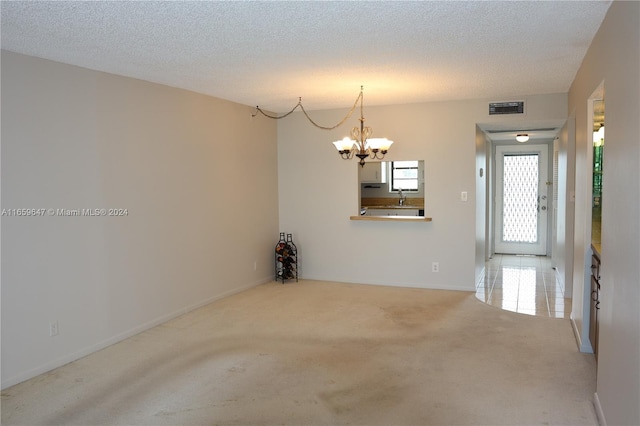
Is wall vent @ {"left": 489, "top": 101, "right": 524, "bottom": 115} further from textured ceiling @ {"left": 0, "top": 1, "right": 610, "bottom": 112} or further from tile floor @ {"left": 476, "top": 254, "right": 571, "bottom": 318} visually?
tile floor @ {"left": 476, "top": 254, "right": 571, "bottom": 318}

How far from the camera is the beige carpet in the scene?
2.92 m

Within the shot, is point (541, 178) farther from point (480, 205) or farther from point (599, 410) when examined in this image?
point (599, 410)

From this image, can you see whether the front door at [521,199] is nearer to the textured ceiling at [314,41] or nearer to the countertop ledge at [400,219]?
the countertop ledge at [400,219]

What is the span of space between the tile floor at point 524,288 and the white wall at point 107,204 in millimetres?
3159

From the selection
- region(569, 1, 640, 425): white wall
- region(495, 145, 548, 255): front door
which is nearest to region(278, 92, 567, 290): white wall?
region(569, 1, 640, 425): white wall

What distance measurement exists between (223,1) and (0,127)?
6.25 ft

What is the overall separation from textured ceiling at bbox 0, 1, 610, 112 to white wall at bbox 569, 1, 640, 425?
1.32 feet

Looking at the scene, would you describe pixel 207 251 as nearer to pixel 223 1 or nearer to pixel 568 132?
pixel 223 1

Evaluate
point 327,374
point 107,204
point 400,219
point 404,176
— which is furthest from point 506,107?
point 107,204

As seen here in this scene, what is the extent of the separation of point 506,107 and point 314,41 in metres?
3.31

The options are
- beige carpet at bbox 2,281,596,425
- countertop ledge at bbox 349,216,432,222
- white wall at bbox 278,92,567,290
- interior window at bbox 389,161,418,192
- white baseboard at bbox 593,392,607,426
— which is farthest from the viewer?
interior window at bbox 389,161,418,192

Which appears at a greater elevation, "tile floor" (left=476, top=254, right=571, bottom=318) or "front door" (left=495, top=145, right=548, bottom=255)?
"front door" (left=495, top=145, right=548, bottom=255)

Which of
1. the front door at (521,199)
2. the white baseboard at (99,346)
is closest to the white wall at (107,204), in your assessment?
the white baseboard at (99,346)

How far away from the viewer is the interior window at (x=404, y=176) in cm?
649
